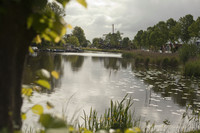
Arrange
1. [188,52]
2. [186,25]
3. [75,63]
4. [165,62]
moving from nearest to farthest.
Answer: [188,52]
[75,63]
[165,62]
[186,25]

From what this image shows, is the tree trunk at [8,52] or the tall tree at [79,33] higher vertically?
the tall tree at [79,33]

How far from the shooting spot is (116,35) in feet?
299

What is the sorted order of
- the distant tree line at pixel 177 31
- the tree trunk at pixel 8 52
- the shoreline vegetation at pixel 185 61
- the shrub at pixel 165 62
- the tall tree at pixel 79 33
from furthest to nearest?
the tall tree at pixel 79 33, the distant tree line at pixel 177 31, the shrub at pixel 165 62, the shoreline vegetation at pixel 185 61, the tree trunk at pixel 8 52

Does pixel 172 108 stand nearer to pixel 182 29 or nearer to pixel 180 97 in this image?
pixel 180 97

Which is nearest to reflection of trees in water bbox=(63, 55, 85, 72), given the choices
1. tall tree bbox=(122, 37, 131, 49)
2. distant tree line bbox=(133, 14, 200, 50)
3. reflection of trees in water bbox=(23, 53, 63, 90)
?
reflection of trees in water bbox=(23, 53, 63, 90)

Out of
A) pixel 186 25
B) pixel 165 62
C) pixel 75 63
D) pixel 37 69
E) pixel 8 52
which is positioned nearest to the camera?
pixel 8 52

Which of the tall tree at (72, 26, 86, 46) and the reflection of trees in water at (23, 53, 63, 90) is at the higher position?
the tall tree at (72, 26, 86, 46)

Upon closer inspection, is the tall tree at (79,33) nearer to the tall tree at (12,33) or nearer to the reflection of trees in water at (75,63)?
the reflection of trees in water at (75,63)

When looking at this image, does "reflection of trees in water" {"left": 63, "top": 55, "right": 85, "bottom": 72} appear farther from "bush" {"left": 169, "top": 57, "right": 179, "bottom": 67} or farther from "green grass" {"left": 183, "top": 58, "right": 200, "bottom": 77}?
"bush" {"left": 169, "top": 57, "right": 179, "bottom": 67}

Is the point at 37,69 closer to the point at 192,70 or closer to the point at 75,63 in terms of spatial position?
the point at 75,63

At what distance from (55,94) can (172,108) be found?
13.4 feet

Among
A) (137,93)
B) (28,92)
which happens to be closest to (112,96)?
(137,93)

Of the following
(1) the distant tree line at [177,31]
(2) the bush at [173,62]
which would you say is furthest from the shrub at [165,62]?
(1) the distant tree line at [177,31]

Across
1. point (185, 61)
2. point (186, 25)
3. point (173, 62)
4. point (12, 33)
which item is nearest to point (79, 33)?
point (186, 25)
